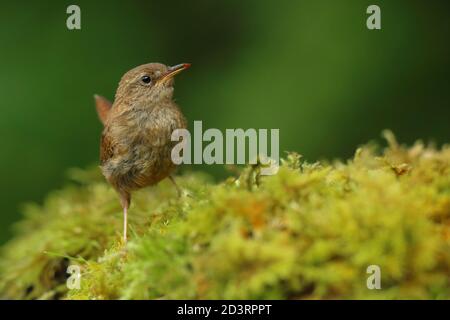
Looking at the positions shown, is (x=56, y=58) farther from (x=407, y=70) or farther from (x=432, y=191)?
(x=432, y=191)

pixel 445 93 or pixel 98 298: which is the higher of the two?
pixel 445 93

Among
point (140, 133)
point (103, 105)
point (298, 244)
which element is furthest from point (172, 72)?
point (298, 244)

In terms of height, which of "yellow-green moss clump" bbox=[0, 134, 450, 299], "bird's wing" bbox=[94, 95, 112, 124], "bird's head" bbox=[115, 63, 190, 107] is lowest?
"yellow-green moss clump" bbox=[0, 134, 450, 299]

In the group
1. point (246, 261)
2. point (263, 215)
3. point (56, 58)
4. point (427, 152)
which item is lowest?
point (246, 261)

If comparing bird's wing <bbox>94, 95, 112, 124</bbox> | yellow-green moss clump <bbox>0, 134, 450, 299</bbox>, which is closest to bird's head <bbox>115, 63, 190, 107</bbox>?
bird's wing <bbox>94, 95, 112, 124</bbox>

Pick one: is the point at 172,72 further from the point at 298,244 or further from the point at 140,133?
the point at 298,244

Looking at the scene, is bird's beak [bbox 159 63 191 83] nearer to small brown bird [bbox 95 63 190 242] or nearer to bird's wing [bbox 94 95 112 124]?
small brown bird [bbox 95 63 190 242]

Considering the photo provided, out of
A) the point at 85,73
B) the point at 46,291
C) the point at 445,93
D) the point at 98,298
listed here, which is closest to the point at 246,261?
the point at 98,298
